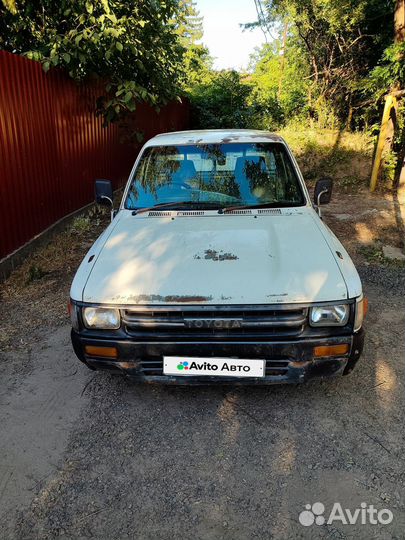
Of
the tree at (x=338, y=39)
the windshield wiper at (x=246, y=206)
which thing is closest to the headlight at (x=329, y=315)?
the windshield wiper at (x=246, y=206)

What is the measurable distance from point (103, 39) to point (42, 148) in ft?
5.83

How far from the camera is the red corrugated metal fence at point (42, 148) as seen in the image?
520 cm

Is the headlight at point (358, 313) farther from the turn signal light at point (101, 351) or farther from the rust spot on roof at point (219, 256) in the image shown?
the turn signal light at point (101, 351)

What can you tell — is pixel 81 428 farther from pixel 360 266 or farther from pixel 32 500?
pixel 360 266

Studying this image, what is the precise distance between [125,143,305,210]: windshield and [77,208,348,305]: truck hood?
295 millimetres

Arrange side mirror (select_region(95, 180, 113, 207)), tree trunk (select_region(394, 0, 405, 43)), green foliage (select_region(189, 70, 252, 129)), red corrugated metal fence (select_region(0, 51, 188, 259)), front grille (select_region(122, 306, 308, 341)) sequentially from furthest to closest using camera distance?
1. green foliage (select_region(189, 70, 252, 129))
2. tree trunk (select_region(394, 0, 405, 43))
3. red corrugated metal fence (select_region(0, 51, 188, 259))
4. side mirror (select_region(95, 180, 113, 207))
5. front grille (select_region(122, 306, 308, 341))

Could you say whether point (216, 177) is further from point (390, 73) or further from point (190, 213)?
point (390, 73)

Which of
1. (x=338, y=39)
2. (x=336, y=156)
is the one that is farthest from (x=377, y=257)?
(x=338, y=39)

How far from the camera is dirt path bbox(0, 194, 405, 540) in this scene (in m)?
2.04

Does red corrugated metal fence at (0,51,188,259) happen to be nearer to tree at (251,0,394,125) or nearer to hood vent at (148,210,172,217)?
hood vent at (148,210,172,217)

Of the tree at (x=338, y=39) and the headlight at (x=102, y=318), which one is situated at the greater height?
the tree at (x=338, y=39)

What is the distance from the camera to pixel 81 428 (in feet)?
8.80

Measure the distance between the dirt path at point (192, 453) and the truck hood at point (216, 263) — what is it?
2.82 ft

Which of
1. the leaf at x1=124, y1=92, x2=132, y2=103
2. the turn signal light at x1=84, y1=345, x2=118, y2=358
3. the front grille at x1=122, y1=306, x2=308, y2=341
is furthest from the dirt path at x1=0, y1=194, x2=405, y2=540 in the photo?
the leaf at x1=124, y1=92, x2=132, y2=103
